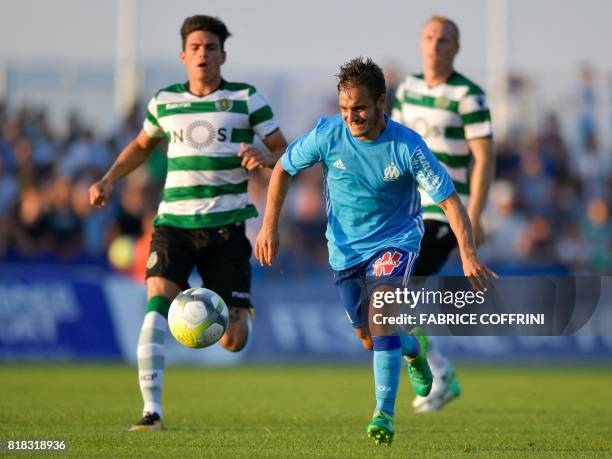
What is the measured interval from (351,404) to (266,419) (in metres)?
1.88

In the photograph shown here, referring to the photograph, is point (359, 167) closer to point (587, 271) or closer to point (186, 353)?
point (186, 353)

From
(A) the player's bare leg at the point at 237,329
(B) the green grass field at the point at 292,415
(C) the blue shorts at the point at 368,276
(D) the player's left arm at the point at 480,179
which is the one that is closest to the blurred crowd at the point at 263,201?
(B) the green grass field at the point at 292,415

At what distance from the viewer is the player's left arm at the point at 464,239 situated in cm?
665

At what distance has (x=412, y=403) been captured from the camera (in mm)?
10633

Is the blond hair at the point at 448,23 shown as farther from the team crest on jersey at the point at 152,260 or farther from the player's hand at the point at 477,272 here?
the player's hand at the point at 477,272

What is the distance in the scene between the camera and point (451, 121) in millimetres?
9852

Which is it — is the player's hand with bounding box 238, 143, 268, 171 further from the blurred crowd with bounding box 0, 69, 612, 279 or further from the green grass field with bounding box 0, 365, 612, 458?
the blurred crowd with bounding box 0, 69, 612, 279

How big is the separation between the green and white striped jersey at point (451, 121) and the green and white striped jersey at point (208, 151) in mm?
1687

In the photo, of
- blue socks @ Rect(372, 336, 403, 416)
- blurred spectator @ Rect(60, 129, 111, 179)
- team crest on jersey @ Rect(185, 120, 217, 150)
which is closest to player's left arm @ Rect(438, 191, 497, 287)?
blue socks @ Rect(372, 336, 403, 416)

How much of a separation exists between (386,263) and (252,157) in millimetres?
1450

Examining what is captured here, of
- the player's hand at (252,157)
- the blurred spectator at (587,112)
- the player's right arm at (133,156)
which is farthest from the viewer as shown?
the blurred spectator at (587,112)

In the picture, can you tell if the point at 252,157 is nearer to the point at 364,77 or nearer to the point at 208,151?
the point at 208,151

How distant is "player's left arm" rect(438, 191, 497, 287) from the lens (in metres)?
6.65

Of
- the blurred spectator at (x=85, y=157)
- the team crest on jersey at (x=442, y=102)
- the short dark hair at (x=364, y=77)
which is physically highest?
the short dark hair at (x=364, y=77)
